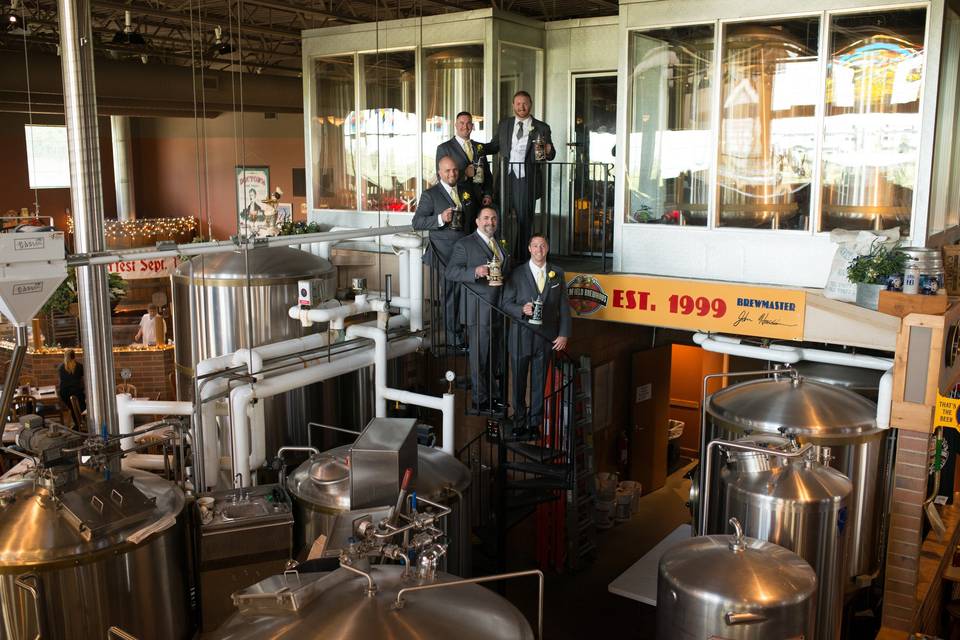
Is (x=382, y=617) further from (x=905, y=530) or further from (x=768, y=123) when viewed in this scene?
(x=768, y=123)

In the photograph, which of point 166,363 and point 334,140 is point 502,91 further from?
point 166,363

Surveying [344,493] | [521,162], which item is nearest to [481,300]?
[521,162]

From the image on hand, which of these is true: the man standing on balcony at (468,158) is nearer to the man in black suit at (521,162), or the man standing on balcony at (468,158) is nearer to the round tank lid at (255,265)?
the man in black suit at (521,162)

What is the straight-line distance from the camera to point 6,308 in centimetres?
518

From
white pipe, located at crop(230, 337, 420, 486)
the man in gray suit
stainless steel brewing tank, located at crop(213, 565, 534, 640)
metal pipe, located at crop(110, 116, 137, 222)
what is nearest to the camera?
stainless steel brewing tank, located at crop(213, 565, 534, 640)

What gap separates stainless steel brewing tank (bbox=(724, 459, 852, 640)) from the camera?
646cm

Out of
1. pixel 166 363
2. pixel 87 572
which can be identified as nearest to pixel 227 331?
pixel 87 572

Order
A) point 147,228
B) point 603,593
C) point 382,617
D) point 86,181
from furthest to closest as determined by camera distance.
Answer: point 147,228 → point 603,593 → point 86,181 → point 382,617

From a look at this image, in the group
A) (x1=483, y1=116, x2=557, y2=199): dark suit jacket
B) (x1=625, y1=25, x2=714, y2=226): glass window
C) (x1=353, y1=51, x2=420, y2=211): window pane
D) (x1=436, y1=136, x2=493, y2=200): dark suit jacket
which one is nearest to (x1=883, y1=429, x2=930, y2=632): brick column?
(x1=625, y1=25, x2=714, y2=226): glass window

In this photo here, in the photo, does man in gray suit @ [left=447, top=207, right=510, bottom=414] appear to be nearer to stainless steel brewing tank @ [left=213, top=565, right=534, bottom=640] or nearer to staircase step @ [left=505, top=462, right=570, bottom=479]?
staircase step @ [left=505, top=462, right=570, bottom=479]

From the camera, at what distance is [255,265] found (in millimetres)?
8531

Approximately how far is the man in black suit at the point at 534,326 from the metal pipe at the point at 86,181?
3.38 meters

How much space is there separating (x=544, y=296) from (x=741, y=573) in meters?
3.28

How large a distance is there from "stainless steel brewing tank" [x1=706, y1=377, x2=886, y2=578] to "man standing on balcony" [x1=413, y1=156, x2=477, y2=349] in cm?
251
